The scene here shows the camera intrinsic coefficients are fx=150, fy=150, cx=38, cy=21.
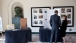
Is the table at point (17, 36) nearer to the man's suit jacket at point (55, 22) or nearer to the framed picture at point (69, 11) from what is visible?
the man's suit jacket at point (55, 22)

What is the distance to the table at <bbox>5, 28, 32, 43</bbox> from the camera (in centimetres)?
729

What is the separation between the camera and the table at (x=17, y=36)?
7.29 metres

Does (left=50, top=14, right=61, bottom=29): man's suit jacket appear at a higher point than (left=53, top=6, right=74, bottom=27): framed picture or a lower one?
lower

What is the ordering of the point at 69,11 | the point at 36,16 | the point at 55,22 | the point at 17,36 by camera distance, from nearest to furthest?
the point at 55,22, the point at 17,36, the point at 69,11, the point at 36,16

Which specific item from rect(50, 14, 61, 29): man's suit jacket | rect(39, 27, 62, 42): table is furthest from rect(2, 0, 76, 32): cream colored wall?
rect(50, 14, 61, 29): man's suit jacket

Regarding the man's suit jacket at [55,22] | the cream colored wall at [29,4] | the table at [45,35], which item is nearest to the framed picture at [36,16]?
the cream colored wall at [29,4]

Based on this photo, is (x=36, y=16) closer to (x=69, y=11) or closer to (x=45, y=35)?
(x=69, y=11)

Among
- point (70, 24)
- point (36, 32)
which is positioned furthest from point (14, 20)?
point (70, 24)

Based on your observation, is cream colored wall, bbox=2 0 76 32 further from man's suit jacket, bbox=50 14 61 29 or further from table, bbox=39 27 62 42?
man's suit jacket, bbox=50 14 61 29

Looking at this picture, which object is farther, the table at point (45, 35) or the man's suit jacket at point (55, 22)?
the table at point (45, 35)

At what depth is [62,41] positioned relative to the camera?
7.42m

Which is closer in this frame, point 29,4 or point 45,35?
point 45,35

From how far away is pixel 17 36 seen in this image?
24.2 feet

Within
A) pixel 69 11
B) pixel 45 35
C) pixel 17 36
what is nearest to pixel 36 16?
pixel 69 11
